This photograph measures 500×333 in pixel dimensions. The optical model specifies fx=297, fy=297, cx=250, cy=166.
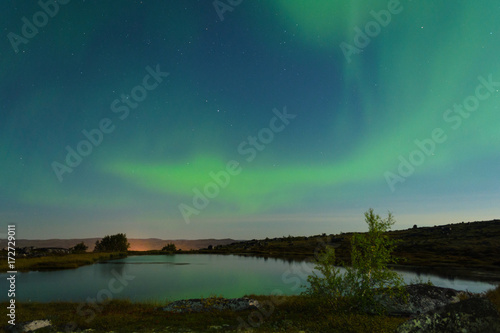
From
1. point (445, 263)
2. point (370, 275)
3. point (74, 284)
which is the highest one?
point (370, 275)

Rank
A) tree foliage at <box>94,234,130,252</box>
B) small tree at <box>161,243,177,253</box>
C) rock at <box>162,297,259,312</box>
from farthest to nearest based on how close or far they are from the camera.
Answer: small tree at <box>161,243,177,253</box> → tree foliage at <box>94,234,130,252</box> → rock at <box>162,297,259,312</box>

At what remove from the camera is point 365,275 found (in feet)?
72.8

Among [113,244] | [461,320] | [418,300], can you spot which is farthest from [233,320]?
[113,244]

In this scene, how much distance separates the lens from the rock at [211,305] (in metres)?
25.0

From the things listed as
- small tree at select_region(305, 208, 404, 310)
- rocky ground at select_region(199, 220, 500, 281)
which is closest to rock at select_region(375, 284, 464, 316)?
small tree at select_region(305, 208, 404, 310)

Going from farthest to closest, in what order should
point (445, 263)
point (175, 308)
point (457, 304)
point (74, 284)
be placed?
point (445, 263), point (74, 284), point (175, 308), point (457, 304)

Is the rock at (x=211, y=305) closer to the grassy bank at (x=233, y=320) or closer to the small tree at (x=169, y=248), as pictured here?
the grassy bank at (x=233, y=320)

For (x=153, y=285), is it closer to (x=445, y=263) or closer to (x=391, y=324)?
(x=391, y=324)

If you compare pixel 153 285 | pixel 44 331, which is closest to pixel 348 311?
pixel 44 331

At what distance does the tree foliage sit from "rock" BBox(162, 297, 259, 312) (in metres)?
125

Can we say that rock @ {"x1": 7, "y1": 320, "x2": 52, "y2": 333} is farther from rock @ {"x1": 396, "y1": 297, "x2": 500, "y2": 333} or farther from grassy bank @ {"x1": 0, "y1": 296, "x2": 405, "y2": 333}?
rock @ {"x1": 396, "y1": 297, "x2": 500, "y2": 333}

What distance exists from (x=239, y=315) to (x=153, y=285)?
28.5 m

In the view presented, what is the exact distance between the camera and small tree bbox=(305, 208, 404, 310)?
71.6ft

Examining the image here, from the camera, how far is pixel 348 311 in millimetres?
21828
